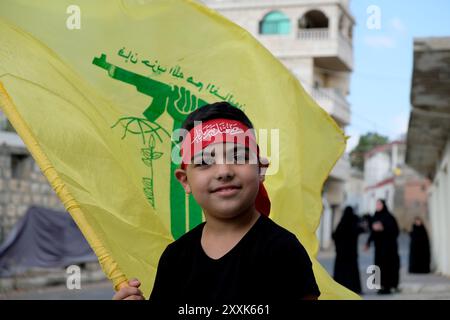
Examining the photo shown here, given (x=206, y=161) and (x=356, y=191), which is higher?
(x=356, y=191)

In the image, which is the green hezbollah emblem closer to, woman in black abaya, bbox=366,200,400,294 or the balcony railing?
woman in black abaya, bbox=366,200,400,294

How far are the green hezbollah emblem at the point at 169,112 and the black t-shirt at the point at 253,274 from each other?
4.40 feet

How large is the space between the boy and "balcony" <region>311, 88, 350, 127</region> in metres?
31.5

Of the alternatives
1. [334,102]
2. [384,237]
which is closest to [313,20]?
[334,102]

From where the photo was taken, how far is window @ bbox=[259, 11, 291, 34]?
3556cm

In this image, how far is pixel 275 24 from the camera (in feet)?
117

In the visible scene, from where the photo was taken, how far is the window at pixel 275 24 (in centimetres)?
3556

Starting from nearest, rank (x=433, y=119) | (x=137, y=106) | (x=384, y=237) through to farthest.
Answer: (x=137, y=106) → (x=433, y=119) → (x=384, y=237)

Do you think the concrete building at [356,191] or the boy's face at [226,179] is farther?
the concrete building at [356,191]

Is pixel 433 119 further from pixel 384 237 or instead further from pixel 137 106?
pixel 137 106

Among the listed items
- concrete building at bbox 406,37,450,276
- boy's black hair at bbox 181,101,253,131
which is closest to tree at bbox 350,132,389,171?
concrete building at bbox 406,37,450,276

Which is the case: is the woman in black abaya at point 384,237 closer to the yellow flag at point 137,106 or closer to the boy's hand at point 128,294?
the yellow flag at point 137,106

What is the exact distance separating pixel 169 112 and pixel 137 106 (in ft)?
0.53

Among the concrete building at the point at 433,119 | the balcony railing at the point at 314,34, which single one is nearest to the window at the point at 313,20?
the balcony railing at the point at 314,34
